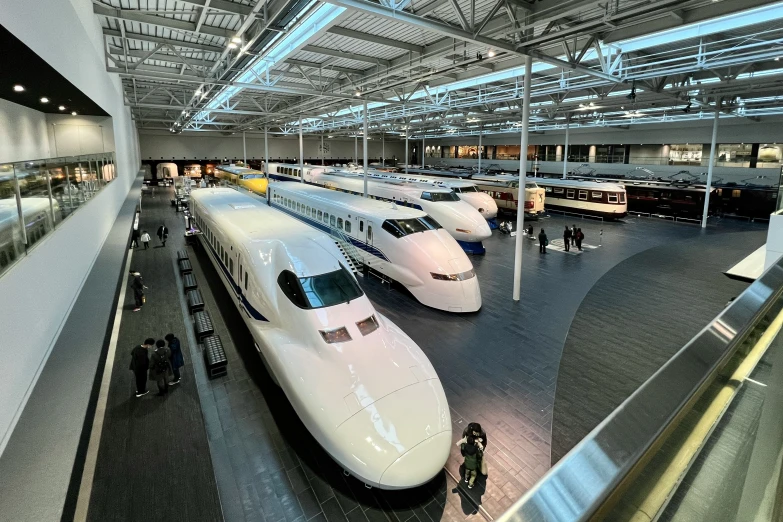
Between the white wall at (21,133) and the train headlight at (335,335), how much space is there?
308 inches

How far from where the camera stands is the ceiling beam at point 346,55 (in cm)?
1303

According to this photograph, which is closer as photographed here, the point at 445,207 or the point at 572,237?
the point at 445,207

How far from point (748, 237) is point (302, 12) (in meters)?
23.5

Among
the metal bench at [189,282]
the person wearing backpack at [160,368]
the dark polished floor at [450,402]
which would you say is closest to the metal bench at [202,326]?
the dark polished floor at [450,402]

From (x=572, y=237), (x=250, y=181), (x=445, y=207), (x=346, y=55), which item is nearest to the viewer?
(x=346, y=55)

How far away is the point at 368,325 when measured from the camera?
6.63 m

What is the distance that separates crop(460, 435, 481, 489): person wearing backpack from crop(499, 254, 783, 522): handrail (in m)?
4.21

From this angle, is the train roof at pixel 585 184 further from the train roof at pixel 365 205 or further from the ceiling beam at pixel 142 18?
the ceiling beam at pixel 142 18

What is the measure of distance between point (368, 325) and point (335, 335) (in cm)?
62

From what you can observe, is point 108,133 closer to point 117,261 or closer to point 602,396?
point 117,261

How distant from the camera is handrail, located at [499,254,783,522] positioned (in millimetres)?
735

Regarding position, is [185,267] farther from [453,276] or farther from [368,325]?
[368,325]

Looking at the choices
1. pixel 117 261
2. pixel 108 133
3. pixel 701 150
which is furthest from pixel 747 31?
pixel 701 150

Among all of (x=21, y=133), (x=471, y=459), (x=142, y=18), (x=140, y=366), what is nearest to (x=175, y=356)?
(x=140, y=366)
